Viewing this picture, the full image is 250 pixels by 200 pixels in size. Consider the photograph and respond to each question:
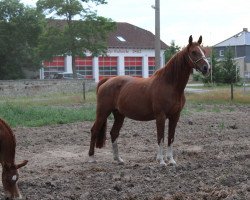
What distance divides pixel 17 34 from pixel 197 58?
117ft

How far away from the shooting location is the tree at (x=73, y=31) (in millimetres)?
41531

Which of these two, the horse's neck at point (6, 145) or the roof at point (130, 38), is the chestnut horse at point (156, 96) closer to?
the horse's neck at point (6, 145)

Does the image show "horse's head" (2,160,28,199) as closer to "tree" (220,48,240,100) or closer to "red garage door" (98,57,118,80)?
"tree" (220,48,240,100)

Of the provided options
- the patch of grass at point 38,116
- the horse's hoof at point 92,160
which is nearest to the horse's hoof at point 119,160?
the horse's hoof at point 92,160

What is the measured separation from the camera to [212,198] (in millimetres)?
6105

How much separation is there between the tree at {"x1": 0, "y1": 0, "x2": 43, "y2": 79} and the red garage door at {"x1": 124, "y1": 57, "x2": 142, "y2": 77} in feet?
61.7

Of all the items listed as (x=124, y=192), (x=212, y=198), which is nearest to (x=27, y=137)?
(x=124, y=192)

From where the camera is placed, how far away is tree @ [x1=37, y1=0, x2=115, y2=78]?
41531 millimetres

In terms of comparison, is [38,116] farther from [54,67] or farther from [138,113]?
[54,67]

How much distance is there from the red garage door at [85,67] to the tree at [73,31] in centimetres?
1445

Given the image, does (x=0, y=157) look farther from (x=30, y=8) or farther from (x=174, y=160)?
(x=30, y=8)

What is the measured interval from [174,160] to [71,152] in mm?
2236

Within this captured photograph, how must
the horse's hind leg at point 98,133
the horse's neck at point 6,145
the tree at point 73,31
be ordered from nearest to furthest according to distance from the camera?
the horse's neck at point 6,145 < the horse's hind leg at point 98,133 < the tree at point 73,31

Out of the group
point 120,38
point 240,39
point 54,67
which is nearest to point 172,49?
point 120,38
